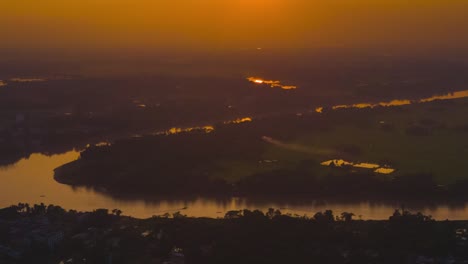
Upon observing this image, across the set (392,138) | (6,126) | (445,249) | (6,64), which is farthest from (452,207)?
(6,64)

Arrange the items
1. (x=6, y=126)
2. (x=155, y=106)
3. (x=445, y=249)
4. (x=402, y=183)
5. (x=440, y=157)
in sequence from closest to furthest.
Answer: (x=445, y=249) < (x=402, y=183) < (x=440, y=157) < (x=6, y=126) < (x=155, y=106)

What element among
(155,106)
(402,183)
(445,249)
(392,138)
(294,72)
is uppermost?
(294,72)

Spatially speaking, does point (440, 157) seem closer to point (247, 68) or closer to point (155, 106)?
point (155, 106)

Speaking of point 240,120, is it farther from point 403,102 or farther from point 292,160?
point 292,160

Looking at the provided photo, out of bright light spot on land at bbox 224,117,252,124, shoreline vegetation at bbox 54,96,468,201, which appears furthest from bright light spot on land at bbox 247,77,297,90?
shoreline vegetation at bbox 54,96,468,201

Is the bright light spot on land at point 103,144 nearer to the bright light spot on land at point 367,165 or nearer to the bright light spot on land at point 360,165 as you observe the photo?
the bright light spot on land at point 360,165

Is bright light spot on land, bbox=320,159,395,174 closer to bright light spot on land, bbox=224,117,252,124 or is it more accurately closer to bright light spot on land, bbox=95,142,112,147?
bright light spot on land, bbox=95,142,112,147
